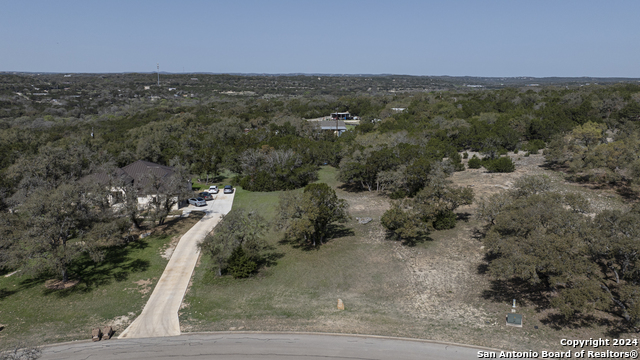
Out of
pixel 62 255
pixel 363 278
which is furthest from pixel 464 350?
pixel 62 255

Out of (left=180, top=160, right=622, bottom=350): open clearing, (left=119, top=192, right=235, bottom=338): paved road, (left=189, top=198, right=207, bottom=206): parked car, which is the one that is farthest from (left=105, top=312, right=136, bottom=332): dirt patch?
(left=189, top=198, right=207, bottom=206): parked car

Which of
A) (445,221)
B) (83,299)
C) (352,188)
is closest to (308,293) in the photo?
(83,299)

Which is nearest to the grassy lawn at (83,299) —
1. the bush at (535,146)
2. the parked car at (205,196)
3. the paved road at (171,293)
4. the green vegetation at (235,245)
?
the paved road at (171,293)

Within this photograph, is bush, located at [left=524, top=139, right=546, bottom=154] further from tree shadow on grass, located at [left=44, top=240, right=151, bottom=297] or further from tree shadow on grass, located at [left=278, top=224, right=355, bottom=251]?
tree shadow on grass, located at [left=44, top=240, right=151, bottom=297]

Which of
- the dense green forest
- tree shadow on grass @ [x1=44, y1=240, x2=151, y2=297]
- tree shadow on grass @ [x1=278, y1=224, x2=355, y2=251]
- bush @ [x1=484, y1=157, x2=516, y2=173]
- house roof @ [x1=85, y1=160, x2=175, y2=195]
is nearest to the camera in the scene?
the dense green forest

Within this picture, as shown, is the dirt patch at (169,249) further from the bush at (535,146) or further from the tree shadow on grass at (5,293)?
the bush at (535,146)

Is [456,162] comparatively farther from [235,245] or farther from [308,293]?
[235,245]
